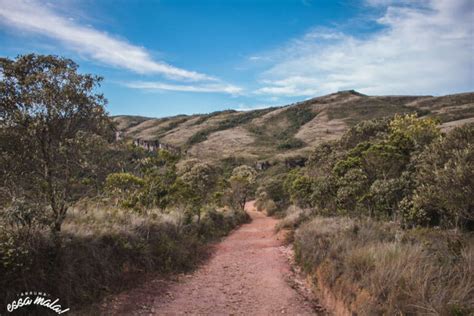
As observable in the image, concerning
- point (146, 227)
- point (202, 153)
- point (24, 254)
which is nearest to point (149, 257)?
point (146, 227)

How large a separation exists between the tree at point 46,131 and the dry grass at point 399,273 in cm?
616

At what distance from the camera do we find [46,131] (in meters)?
6.56

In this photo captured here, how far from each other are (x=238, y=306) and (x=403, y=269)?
12.4 ft

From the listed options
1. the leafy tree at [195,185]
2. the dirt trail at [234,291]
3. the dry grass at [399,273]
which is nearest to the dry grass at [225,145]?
the leafy tree at [195,185]

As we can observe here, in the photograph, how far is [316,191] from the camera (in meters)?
16.9

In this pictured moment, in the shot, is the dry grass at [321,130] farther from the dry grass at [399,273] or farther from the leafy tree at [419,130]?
the dry grass at [399,273]

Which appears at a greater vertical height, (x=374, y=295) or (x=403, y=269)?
(x=403, y=269)

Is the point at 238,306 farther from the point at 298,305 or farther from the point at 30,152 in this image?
the point at 30,152

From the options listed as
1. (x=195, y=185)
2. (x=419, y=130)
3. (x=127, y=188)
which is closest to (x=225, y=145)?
(x=419, y=130)

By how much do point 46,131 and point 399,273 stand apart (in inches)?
297

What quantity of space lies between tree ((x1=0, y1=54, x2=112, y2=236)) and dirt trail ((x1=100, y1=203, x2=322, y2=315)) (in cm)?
293

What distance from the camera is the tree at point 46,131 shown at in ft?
20.6

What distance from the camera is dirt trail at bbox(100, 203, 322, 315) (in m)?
7.06

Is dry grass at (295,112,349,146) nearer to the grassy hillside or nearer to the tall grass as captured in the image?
the grassy hillside
